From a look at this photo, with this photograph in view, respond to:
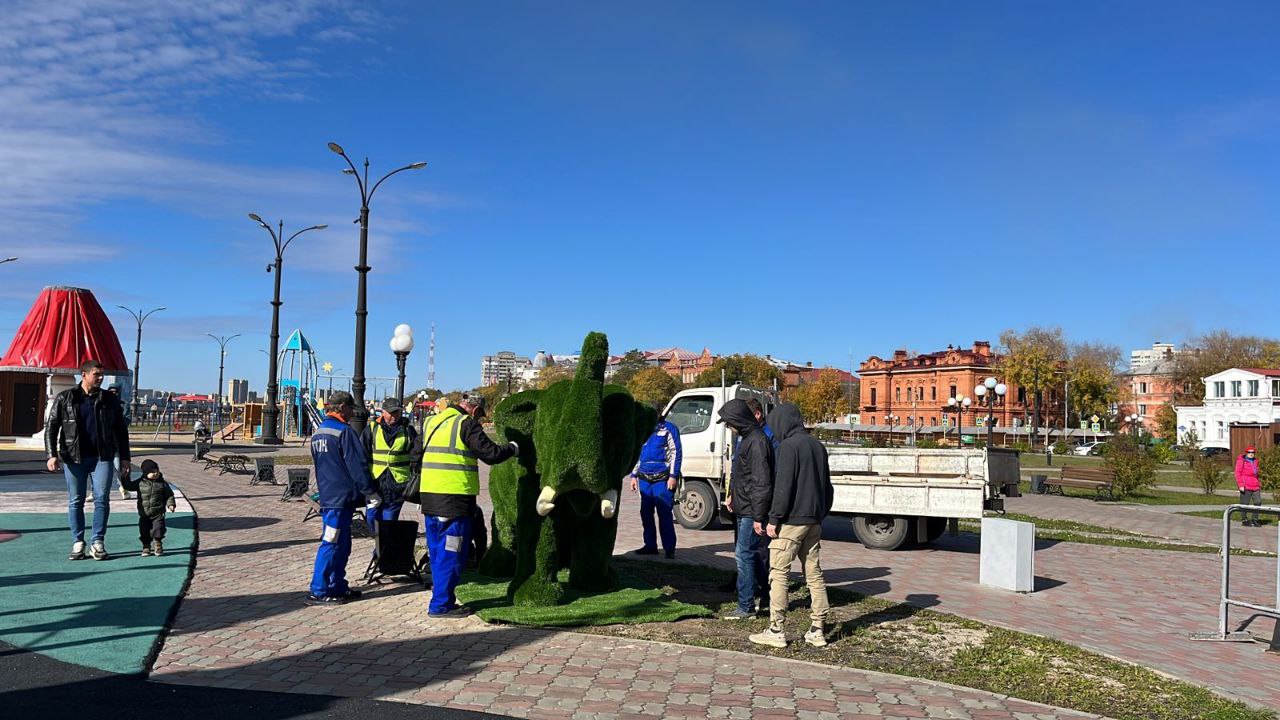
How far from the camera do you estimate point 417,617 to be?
7.41 metres

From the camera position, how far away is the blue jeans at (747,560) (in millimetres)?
7746

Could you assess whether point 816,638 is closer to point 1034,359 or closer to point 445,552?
point 445,552

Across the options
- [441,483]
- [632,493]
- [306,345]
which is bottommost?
[632,493]

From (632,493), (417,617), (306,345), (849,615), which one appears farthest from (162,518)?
(306,345)

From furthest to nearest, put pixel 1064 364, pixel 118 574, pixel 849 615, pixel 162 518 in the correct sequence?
pixel 1064 364 → pixel 162 518 → pixel 118 574 → pixel 849 615

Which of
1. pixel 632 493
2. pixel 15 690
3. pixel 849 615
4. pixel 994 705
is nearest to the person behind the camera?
pixel 15 690

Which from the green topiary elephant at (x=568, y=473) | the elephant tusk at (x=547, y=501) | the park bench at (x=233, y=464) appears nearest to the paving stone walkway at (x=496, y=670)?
the green topiary elephant at (x=568, y=473)

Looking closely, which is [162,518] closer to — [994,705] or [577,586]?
[577,586]

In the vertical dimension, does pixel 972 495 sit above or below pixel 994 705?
above

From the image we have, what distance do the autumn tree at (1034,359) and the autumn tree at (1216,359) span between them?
508 inches

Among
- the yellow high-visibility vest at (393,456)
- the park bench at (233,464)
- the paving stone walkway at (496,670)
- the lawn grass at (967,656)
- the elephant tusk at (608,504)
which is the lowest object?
the lawn grass at (967,656)

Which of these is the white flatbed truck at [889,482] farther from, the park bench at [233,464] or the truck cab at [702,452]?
the park bench at [233,464]

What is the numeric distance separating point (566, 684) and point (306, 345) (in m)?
45.8

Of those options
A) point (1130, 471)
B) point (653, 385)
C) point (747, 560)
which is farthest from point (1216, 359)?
point (747, 560)
